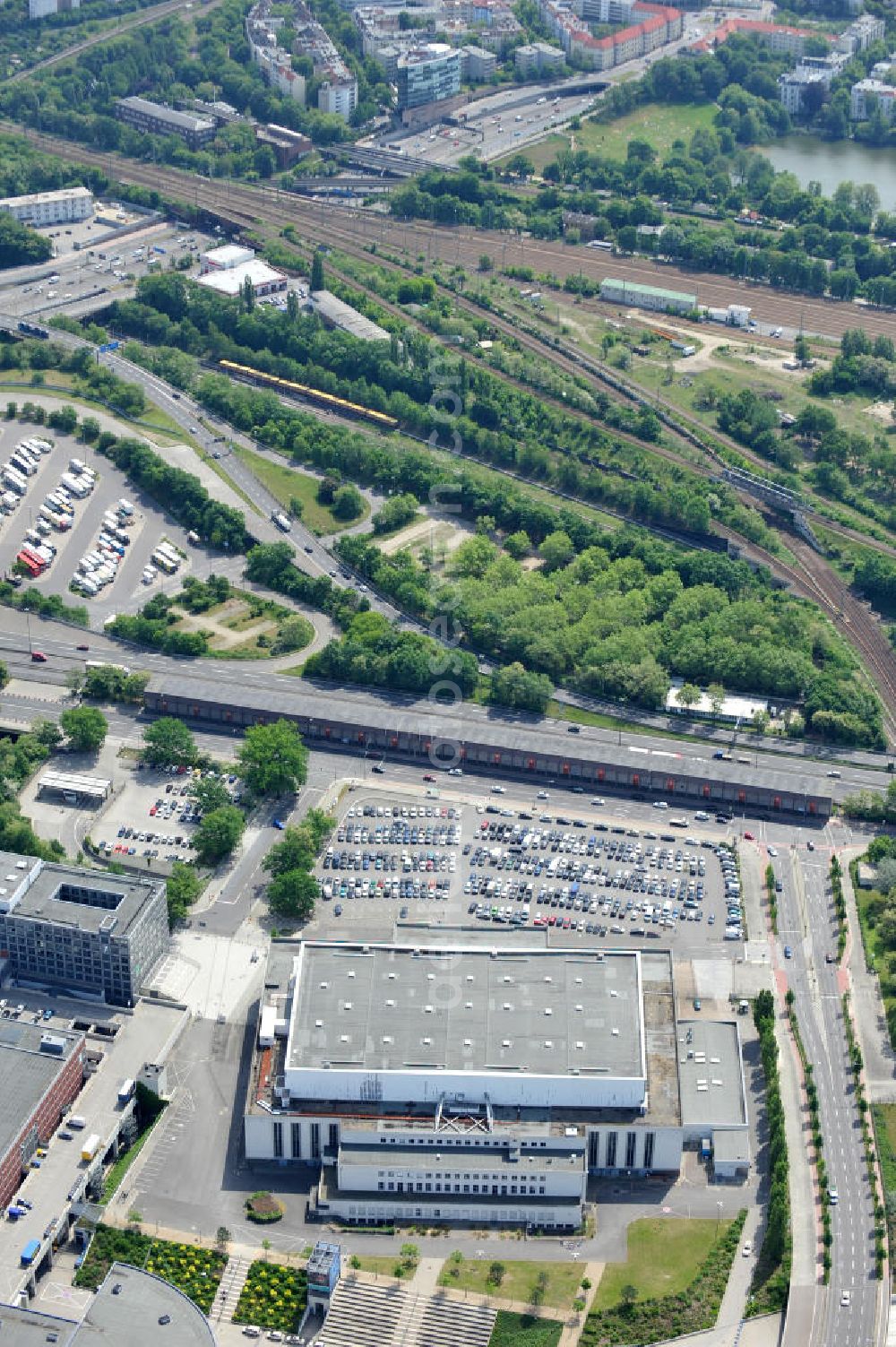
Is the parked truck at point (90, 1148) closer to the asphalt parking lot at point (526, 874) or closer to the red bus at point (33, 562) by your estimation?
the asphalt parking lot at point (526, 874)

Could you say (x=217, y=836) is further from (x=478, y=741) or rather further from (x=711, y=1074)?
(x=711, y=1074)

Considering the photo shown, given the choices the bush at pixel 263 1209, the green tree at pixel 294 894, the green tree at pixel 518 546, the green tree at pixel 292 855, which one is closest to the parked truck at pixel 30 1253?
the bush at pixel 263 1209

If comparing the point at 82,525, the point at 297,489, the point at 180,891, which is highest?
the point at 297,489

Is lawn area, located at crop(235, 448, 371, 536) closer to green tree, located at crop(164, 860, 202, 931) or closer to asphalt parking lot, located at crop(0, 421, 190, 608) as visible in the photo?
asphalt parking lot, located at crop(0, 421, 190, 608)

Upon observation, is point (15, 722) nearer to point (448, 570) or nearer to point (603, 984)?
point (448, 570)

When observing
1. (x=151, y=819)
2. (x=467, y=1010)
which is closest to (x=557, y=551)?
(x=151, y=819)

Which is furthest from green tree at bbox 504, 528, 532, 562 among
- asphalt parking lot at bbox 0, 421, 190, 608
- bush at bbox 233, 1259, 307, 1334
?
bush at bbox 233, 1259, 307, 1334

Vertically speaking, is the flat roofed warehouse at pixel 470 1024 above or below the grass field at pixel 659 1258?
above
